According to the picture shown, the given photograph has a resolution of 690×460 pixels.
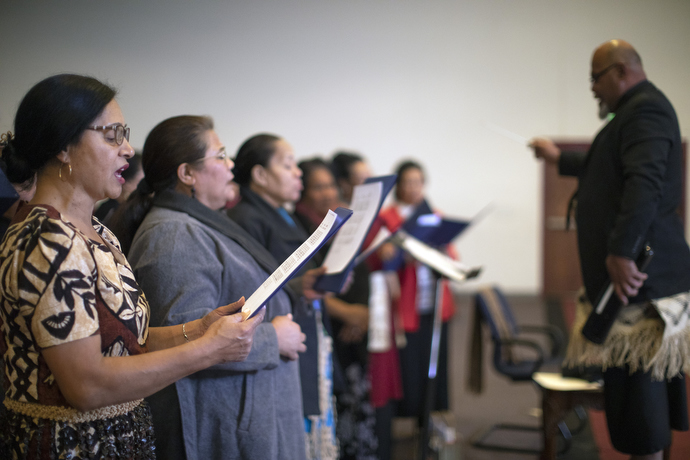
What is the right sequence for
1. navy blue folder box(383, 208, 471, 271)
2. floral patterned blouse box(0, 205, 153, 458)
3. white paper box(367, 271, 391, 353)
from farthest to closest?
white paper box(367, 271, 391, 353) < navy blue folder box(383, 208, 471, 271) < floral patterned blouse box(0, 205, 153, 458)

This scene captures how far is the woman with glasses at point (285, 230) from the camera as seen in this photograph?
179 cm

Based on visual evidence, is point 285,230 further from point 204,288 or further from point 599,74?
point 599,74

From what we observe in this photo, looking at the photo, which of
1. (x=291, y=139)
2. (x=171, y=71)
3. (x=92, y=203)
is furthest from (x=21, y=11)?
(x=291, y=139)

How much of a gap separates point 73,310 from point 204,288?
1.48ft

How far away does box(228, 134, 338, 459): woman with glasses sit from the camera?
179 centimetres

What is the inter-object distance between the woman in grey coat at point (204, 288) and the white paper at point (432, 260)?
81 centimetres

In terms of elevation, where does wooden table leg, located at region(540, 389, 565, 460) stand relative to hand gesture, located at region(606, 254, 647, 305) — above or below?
below

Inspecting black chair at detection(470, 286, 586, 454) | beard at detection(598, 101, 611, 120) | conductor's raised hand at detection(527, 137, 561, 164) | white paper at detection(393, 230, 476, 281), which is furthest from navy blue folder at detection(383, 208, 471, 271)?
beard at detection(598, 101, 611, 120)

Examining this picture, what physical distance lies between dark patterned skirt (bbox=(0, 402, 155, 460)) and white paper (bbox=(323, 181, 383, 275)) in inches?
28.8

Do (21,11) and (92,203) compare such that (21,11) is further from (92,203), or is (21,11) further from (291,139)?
(291,139)

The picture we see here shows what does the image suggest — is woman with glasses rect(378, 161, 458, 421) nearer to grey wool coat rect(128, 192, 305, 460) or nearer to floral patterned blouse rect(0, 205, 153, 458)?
grey wool coat rect(128, 192, 305, 460)

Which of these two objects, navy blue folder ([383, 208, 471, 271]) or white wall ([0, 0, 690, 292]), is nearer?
navy blue folder ([383, 208, 471, 271])

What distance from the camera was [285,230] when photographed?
1.88 m

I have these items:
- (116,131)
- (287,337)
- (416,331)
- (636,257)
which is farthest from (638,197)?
(416,331)
